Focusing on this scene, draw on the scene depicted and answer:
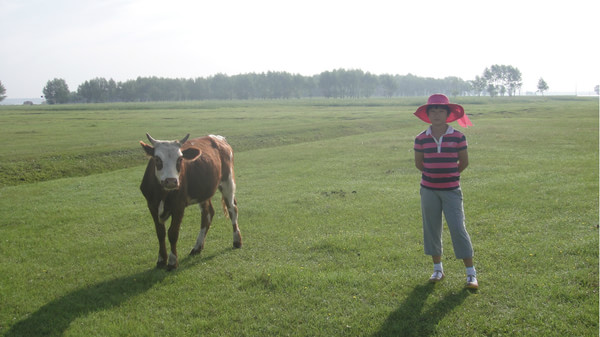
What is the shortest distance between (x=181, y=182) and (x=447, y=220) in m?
4.46

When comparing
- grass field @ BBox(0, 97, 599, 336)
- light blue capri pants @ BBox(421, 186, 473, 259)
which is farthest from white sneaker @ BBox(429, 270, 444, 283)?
light blue capri pants @ BBox(421, 186, 473, 259)

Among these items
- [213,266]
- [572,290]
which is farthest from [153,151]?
[572,290]

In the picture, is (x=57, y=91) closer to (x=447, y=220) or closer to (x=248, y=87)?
(x=248, y=87)

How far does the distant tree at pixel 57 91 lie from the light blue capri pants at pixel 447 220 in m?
185

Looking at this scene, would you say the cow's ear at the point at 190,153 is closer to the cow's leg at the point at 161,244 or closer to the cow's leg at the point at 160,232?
the cow's leg at the point at 160,232

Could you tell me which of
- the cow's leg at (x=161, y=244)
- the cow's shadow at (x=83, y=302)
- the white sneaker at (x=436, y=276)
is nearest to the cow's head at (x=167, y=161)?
the cow's leg at (x=161, y=244)

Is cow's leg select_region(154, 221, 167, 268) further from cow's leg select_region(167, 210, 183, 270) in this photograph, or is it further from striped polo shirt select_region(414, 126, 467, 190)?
striped polo shirt select_region(414, 126, 467, 190)

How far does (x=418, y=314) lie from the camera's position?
5762 mm

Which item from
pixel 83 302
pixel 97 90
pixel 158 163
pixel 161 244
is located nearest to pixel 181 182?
pixel 158 163

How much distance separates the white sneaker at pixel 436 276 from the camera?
6.62 meters

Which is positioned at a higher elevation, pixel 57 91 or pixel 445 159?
pixel 57 91

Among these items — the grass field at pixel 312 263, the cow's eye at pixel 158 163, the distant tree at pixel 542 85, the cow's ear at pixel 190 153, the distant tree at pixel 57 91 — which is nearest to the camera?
the grass field at pixel 312 263

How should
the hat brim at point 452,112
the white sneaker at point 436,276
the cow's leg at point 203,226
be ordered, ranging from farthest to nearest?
1. the cow's leg at point 203,226
2. the white sneaker at point 436,276
3. the hat brim at point 452,112

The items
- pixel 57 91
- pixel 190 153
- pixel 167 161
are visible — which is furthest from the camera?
pixel 57 91
